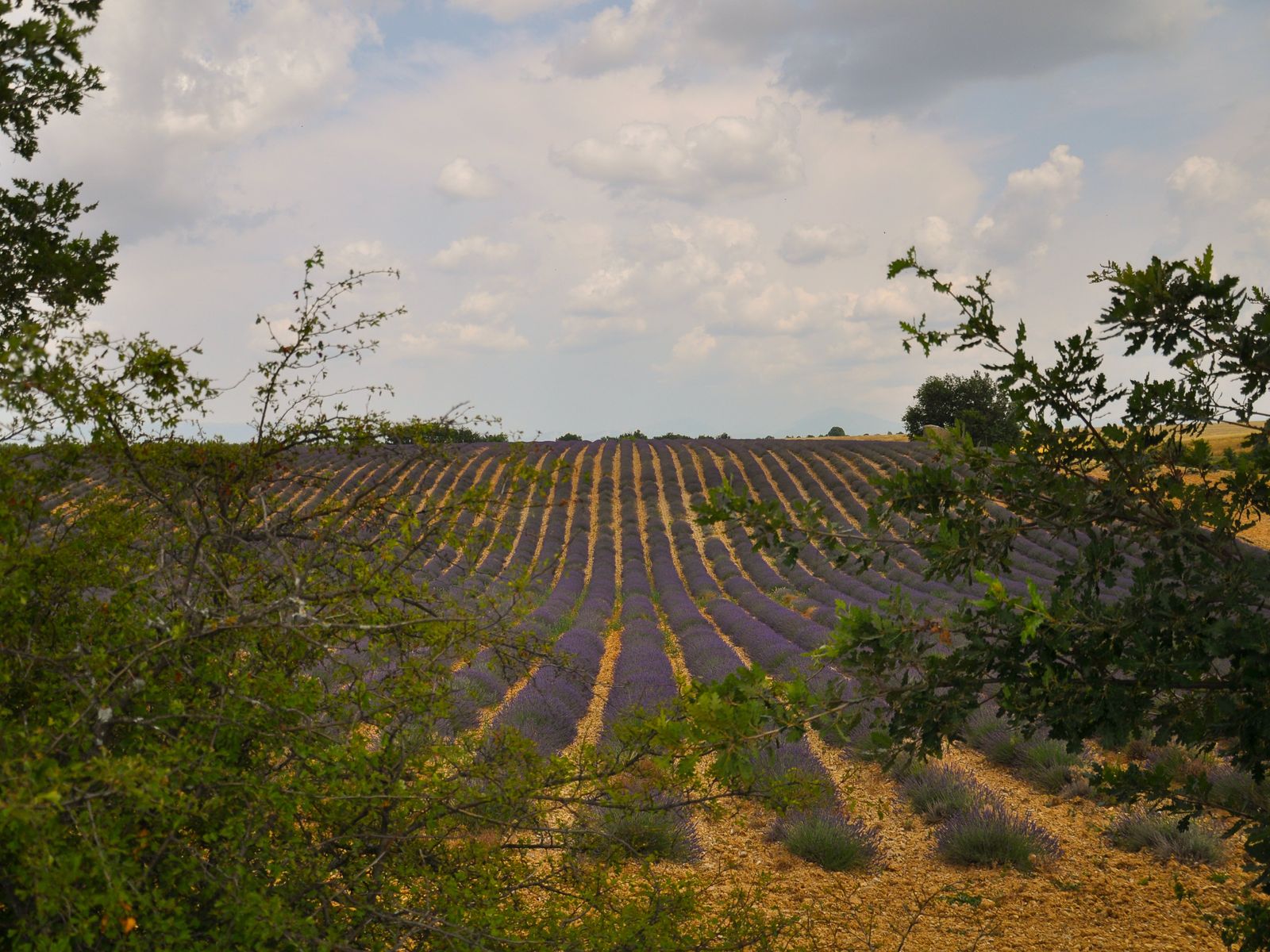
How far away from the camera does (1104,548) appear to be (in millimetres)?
3266

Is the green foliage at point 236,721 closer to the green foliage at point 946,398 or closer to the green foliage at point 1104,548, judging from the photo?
the green foliage at point 1104,548

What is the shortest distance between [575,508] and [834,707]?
27944mm

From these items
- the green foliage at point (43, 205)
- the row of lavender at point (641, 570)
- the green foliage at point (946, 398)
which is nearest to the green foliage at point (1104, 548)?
the row of lavender at point (641, 570)

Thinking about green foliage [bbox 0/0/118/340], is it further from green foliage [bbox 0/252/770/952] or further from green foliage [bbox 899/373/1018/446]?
green foliage [bbox 899/373/1018/446]

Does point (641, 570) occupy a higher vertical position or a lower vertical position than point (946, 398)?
lower

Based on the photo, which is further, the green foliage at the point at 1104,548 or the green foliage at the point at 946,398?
the green foliage at the point at 946,398

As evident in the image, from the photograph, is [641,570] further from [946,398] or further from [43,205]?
[946,398]

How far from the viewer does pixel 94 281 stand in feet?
16.3

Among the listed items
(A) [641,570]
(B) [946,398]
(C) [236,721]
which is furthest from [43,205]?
(B) [946,398]

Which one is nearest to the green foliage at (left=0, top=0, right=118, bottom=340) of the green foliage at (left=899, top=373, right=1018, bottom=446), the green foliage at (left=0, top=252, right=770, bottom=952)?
the green foliage at (left=0, top=252, right=770, bottom=952)

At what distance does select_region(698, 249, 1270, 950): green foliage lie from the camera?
2961mm

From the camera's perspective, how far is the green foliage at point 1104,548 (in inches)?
117

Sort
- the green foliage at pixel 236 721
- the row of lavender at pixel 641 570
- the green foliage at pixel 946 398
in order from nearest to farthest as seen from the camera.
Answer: the green foliage at pixel 236 721 → the row of lavender at pixel 641 570 → the green foliage at pixel 946 398

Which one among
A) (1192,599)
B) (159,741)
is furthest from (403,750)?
(1192,599)
